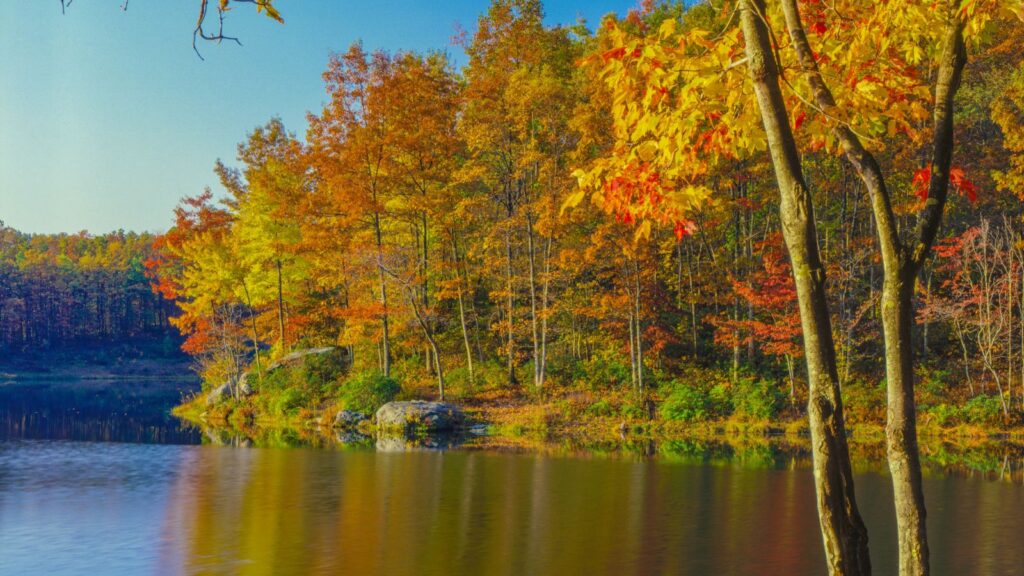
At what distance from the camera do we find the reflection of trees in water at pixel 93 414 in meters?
29.0

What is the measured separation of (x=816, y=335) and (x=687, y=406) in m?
23.0

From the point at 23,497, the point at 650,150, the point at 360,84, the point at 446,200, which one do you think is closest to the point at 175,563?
the point at 23,497

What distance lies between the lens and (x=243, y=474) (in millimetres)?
19125

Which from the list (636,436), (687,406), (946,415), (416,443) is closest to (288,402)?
(416,443)

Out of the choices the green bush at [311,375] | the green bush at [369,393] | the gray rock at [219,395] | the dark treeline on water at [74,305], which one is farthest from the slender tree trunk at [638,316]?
the dark treeline on water at [74,305]

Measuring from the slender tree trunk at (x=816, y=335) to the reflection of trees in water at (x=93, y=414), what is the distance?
85.1ft

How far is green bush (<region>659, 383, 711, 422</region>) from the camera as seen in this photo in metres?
25.9

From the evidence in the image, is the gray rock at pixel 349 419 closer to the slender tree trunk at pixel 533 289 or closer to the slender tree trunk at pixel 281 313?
Answer: the slender tree trunk at pixel 533 289

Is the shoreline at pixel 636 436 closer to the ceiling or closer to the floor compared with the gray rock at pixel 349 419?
closer to the floor

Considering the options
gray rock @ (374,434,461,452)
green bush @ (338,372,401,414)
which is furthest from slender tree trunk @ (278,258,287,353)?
gray rock @ (374,434,461,452)

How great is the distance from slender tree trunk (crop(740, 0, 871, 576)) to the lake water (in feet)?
22.8

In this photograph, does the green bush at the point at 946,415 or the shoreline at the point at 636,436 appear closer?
the shoreline at the point at 636,436

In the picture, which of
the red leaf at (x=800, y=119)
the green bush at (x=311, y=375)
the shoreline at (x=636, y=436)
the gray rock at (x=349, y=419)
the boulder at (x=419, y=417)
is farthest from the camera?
the green bush at (x=311, y=375)

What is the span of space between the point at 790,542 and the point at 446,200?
20.4 m
